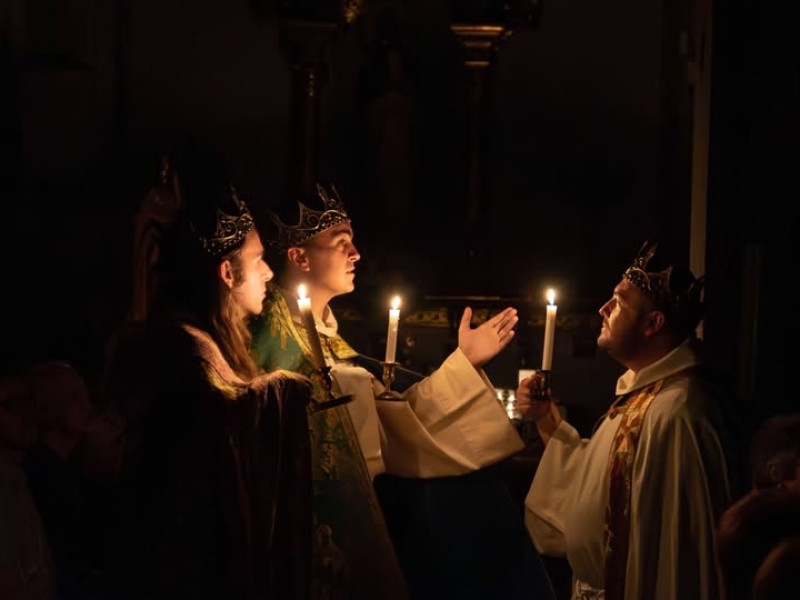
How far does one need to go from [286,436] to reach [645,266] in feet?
4.38

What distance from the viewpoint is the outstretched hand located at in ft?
18.2

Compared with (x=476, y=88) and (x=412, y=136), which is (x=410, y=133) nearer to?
(x=412, y=136)

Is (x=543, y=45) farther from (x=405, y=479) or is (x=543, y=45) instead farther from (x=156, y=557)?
(x=156, y=557)

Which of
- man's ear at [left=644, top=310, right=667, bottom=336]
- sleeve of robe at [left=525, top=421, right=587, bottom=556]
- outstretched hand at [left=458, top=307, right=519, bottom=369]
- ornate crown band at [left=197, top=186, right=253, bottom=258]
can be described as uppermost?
ornate crown band at [left=197, top=186, right=253, bottom=258]

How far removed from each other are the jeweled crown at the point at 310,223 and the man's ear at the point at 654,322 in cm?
102

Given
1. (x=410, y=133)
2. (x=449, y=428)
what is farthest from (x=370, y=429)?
(x=410, y=133)

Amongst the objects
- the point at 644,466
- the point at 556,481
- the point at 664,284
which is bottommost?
the point at 556,481

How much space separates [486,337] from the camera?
5602mm

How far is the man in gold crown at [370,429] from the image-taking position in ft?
17.0

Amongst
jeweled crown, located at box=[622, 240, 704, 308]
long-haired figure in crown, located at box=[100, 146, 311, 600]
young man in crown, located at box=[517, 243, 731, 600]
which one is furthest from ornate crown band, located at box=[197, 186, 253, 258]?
jeweled crown, located at box=[622, 240, 704, 308]

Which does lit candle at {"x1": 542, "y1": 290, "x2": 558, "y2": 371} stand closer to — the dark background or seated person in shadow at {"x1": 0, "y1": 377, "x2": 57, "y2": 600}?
seated person in shadow at {"x1": 0, "y1": 377, "x2": 57, "y2": 600}

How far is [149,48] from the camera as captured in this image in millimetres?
8461

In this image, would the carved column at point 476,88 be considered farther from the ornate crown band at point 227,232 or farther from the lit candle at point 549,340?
the ornate crown band at point 227,232

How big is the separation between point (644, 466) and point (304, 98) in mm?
3660
